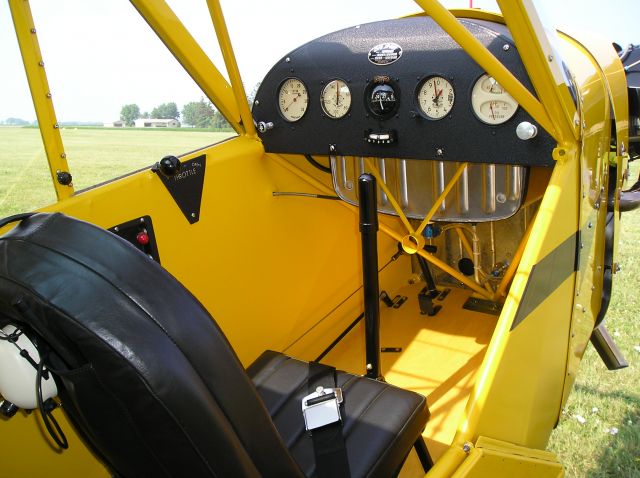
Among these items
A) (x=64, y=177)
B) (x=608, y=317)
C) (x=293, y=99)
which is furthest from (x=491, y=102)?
(x=608, y=317)

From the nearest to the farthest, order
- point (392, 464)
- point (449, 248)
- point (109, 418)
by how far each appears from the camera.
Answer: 1. point (109, 418)
2. point (392, 464)
3. point (449, 248)

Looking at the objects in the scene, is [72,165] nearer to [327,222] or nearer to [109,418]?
[109,418]

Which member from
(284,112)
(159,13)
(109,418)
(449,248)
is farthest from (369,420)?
(449,248)

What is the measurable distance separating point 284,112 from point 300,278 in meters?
0.75

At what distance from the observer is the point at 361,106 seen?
2064 mm

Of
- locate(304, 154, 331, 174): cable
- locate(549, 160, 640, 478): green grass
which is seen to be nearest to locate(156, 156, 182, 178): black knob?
locate(304, 154, 331, 174): cable

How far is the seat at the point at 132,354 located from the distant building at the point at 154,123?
0.84 meters


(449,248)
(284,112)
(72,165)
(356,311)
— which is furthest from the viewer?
(449,248)

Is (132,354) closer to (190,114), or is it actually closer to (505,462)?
(505,462)

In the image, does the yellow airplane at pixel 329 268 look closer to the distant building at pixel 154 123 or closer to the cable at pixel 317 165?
the cable at pixel 317 165

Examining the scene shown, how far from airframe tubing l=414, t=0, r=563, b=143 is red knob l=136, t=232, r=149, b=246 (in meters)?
1.07

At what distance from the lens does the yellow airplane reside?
0.71m

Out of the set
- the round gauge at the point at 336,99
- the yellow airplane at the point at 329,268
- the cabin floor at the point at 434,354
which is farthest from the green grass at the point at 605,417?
the round gauge at the point at 336,99

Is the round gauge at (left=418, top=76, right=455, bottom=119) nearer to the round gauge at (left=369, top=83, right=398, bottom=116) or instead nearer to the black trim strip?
the round gauge at (left=369, top=83, right=398, bottom=116)
